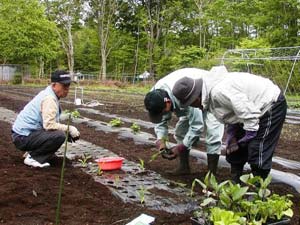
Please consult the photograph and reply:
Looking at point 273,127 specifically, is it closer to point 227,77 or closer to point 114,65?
point 227,77

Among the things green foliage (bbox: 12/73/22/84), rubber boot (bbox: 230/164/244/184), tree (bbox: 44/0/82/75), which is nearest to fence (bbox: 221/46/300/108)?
rubber boot (bbox: 230/164/244/184)

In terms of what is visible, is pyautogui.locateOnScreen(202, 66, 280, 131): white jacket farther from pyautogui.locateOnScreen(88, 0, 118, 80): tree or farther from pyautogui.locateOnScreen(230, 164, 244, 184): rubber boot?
pyautogui.locateOnScreen(88, 0, 118, 80): tree

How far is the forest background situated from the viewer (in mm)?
27169

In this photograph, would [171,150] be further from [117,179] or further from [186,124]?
[117,179]

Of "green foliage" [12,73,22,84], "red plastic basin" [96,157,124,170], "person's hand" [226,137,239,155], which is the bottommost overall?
"red plastic basin" [96,157,124,170]

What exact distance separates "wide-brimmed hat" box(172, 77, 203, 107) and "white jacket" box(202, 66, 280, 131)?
3.0 inches

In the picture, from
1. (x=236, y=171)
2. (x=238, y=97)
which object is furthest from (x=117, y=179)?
(x=238, y=97)

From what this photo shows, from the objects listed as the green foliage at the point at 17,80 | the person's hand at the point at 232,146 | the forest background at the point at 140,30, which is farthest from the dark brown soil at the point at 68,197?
the green foliage at the point at 17,80

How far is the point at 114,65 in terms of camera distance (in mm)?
44125

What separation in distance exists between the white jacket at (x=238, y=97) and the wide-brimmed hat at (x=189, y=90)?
0.08 metres

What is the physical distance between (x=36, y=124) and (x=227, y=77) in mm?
2257

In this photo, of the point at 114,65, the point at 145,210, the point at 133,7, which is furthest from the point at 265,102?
the point at 114,65

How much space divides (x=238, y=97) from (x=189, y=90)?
1.56 ft

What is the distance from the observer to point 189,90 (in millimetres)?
3379
